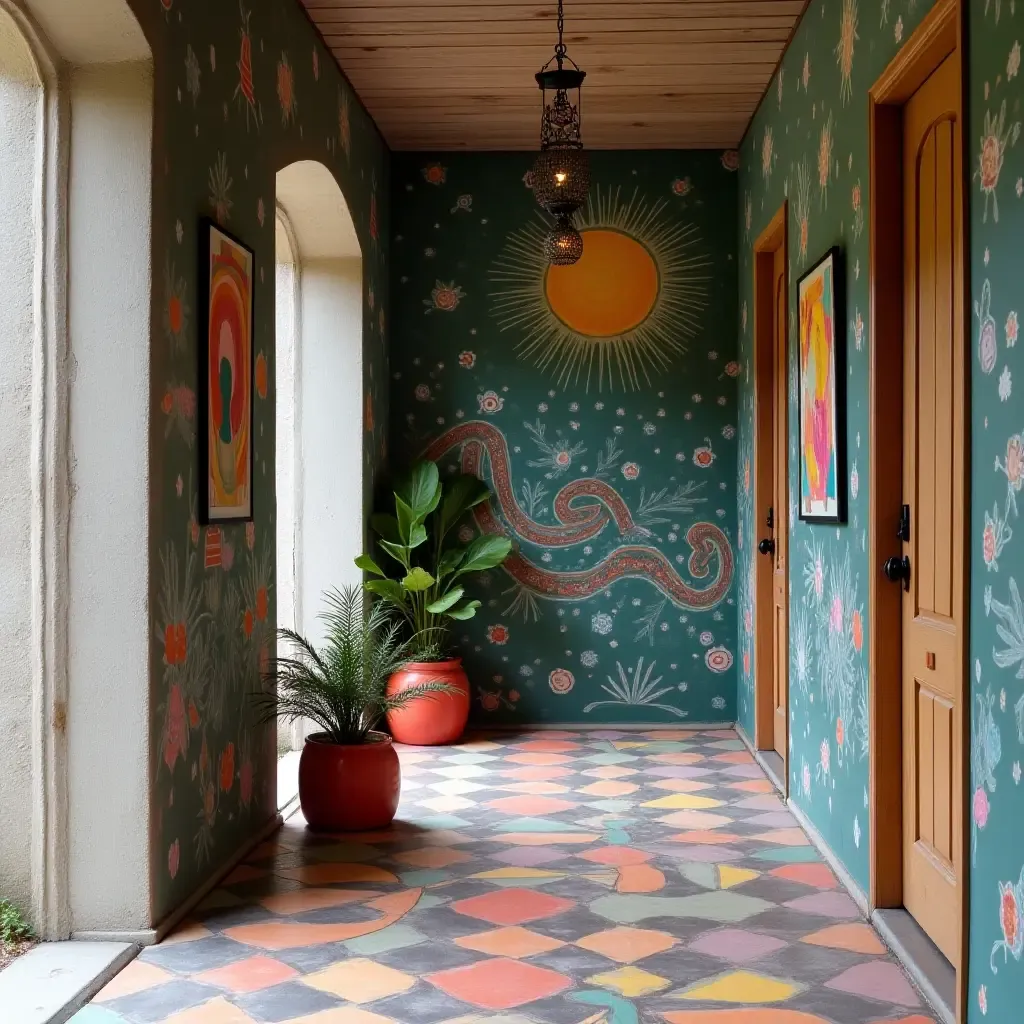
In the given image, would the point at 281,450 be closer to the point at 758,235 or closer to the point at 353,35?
the point at 353,35

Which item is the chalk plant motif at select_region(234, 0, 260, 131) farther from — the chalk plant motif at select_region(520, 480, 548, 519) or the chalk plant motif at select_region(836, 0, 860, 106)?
the chalk plant motif at select_region(520, 480, 548, 519)

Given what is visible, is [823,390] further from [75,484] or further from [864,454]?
[75,484]

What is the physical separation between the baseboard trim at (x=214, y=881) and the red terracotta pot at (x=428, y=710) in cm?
130

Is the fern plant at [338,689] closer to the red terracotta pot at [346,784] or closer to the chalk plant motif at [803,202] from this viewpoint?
the red terracotta pot at [346,784]

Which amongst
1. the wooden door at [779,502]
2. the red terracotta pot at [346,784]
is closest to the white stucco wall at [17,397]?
the red terracotta pot at [346,784]

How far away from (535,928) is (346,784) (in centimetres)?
108

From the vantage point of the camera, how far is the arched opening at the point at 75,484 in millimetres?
2889

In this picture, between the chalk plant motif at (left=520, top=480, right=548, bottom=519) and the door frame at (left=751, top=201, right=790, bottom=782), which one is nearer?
the door frame at (left=751, top=201, right=790, bottom=782)

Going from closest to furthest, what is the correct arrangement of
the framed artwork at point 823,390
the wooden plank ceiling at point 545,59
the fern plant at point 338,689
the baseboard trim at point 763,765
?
the framed artwork at point 823,390
the fern plant at point 338,689
the wooden plank ceiling at point 545,59
the baseboard trim at point 763,765

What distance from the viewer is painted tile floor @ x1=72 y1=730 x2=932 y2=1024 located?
259cm

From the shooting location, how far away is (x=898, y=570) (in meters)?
3.11

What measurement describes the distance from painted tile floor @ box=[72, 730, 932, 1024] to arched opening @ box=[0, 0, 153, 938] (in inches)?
14.0

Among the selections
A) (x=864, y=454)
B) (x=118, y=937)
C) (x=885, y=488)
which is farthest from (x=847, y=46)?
(x=118, y=937)

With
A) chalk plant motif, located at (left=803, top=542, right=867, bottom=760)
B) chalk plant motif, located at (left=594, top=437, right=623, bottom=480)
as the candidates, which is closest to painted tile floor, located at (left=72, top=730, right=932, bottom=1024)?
chalk plant motif, located at (left=803, top=542, right=867, bottom=760)
